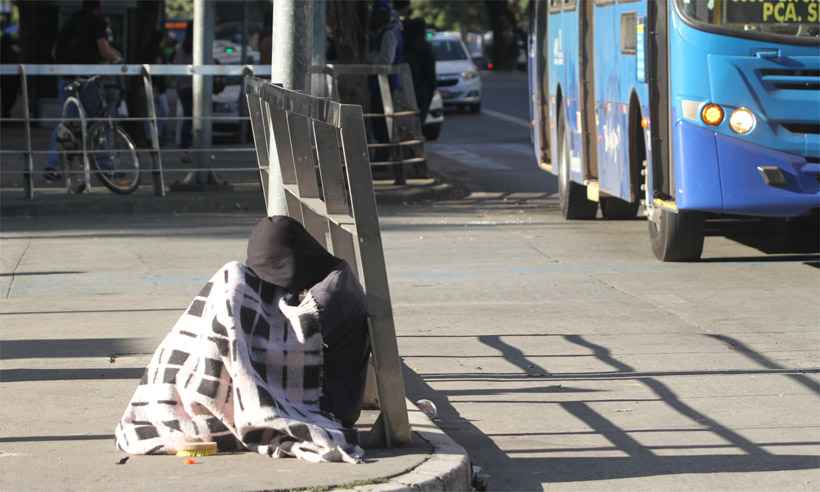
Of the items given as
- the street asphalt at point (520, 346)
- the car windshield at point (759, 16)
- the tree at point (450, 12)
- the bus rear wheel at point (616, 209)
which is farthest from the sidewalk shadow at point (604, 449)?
the tree at point (450, 12)

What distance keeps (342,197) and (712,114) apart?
→ 540cm

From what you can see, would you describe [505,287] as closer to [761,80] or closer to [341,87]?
[761,80]

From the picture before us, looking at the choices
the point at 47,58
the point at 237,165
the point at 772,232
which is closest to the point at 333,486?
the point at 772,232

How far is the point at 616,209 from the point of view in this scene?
15312 millimetres

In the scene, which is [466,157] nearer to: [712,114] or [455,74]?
[455,74]

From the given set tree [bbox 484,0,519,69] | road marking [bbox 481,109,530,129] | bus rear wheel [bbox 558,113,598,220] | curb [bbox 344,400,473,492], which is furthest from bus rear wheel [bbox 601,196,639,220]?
tree [bbox 484,0,519,69]

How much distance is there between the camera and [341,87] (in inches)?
730

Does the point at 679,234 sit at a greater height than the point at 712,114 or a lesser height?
lesser

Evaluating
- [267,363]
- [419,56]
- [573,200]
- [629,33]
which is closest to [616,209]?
[573,200]

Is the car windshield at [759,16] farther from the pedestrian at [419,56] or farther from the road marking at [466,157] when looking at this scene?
the road marking at [466,157]

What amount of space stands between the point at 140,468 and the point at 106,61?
14.4 m

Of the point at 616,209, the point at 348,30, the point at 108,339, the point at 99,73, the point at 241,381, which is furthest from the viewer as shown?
the point at 348,30

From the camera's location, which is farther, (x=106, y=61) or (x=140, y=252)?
(x=106, y=61)

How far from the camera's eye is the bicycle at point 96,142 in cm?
1634
